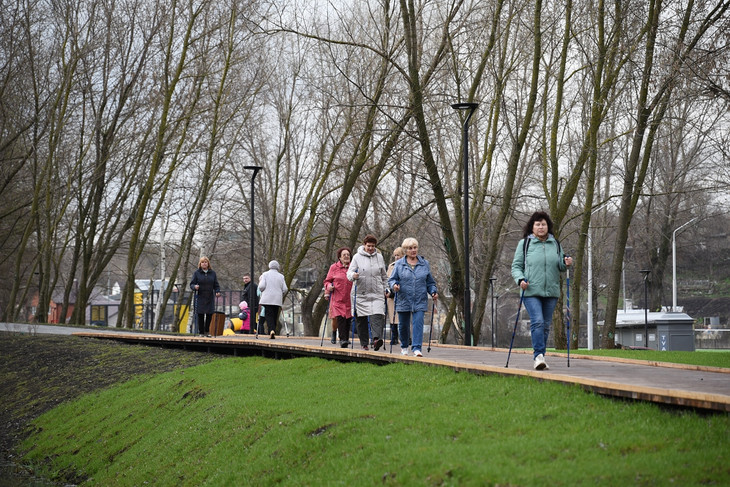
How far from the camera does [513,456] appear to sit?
24.6ft

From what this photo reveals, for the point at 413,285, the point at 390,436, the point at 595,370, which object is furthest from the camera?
the point at 413,285

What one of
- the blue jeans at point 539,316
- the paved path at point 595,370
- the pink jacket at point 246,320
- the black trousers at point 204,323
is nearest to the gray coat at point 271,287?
the paved path at point 595,370

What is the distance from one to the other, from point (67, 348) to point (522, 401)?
19.2m

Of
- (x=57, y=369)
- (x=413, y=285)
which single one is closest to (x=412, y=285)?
(x=413, y=285)

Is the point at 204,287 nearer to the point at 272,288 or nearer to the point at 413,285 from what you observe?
the point at 272,288

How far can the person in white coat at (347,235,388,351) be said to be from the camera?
15219 mm

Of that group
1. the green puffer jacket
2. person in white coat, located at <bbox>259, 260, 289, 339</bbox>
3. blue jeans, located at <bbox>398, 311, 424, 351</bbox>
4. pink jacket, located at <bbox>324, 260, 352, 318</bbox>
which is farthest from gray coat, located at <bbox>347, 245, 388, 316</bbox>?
person in white coat, located at <bbox>259, 260, 289, 339</bbox>

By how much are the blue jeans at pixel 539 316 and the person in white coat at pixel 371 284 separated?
4089mm

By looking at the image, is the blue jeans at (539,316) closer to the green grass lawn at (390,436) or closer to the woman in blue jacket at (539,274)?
the woman in blue jacket at (539,274)

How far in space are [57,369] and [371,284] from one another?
1136 cm

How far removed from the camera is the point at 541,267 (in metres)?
11.5

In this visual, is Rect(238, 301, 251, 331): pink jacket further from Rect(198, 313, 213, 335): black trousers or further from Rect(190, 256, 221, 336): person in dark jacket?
Rect(190, 256, 221, 336): person in dark jacket

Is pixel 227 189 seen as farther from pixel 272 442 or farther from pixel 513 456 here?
pixel 513 456

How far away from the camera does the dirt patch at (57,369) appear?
19516mm
